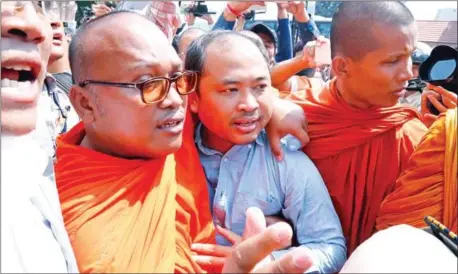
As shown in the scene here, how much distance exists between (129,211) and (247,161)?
1.79 feet

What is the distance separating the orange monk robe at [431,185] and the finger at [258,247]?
59 cm

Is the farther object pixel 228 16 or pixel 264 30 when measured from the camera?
pixel 264 30

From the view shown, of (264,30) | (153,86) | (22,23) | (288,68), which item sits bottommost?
(264,30)

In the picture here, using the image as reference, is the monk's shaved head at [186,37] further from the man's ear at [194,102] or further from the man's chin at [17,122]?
the man's chin at [17,122]

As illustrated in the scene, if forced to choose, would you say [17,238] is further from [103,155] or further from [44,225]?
[103,155]

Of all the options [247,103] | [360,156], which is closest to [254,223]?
[247,103]

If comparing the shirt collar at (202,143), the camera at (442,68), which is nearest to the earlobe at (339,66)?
the camera at (442,68)

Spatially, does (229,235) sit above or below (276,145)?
below

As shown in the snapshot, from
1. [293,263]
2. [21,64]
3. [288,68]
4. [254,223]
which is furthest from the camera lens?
[288,68]

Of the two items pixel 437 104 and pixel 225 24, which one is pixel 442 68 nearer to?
pixel 437 104

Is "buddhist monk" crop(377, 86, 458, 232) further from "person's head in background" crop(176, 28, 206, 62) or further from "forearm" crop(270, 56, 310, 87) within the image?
"person's head in background" crop(176, 28, 206, 62)

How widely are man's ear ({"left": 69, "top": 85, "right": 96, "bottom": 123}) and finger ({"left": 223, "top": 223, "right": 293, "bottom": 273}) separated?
2.00 feet

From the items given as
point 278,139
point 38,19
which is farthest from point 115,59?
point 278,139

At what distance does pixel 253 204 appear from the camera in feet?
4.99
